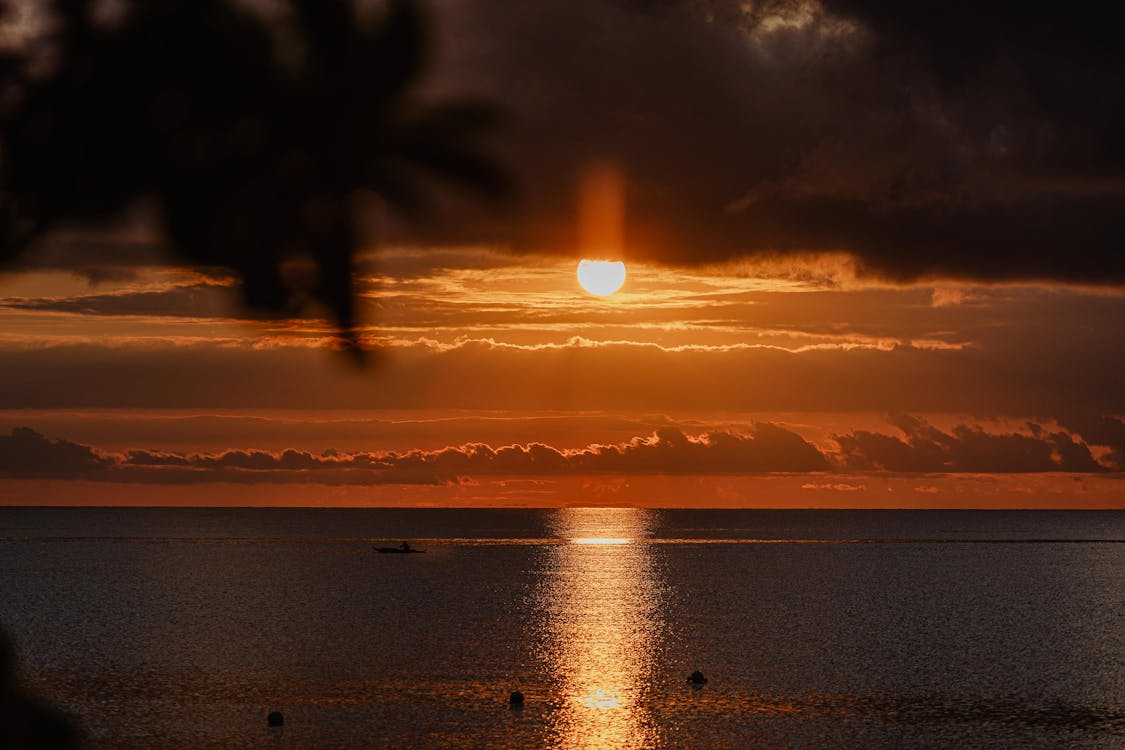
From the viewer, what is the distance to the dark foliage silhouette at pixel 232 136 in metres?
4.67

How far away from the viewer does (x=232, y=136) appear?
4988mm

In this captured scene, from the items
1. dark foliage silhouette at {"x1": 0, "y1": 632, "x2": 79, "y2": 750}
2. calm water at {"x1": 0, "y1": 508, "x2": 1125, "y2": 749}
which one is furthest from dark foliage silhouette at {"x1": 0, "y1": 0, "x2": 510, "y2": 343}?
calm water at {"x1": 0, "y1": 508, "x2": 1125, "y2": 749}

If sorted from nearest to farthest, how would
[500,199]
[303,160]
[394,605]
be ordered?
[500,199] → [303,160] → [394,605]

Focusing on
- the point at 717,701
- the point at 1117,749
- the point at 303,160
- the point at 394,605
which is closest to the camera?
the point at 303,160

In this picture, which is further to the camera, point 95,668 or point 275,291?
point 95,668

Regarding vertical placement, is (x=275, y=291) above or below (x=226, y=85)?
below

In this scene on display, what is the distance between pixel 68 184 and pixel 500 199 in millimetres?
1682

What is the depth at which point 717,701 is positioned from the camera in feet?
276

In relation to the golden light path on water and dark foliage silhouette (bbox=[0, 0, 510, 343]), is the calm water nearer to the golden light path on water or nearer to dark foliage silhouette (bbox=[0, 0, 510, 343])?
the golden light path on water

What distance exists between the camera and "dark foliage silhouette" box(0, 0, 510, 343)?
4668 millimetres

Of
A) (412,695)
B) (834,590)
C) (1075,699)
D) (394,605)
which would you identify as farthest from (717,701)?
(834,590)

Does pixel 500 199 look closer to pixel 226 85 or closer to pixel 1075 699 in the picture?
pixel 226 85

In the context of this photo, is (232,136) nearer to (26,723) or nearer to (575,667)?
(26,723)

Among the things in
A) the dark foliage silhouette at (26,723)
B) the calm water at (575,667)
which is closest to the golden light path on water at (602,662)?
the calm water at (575,667)
